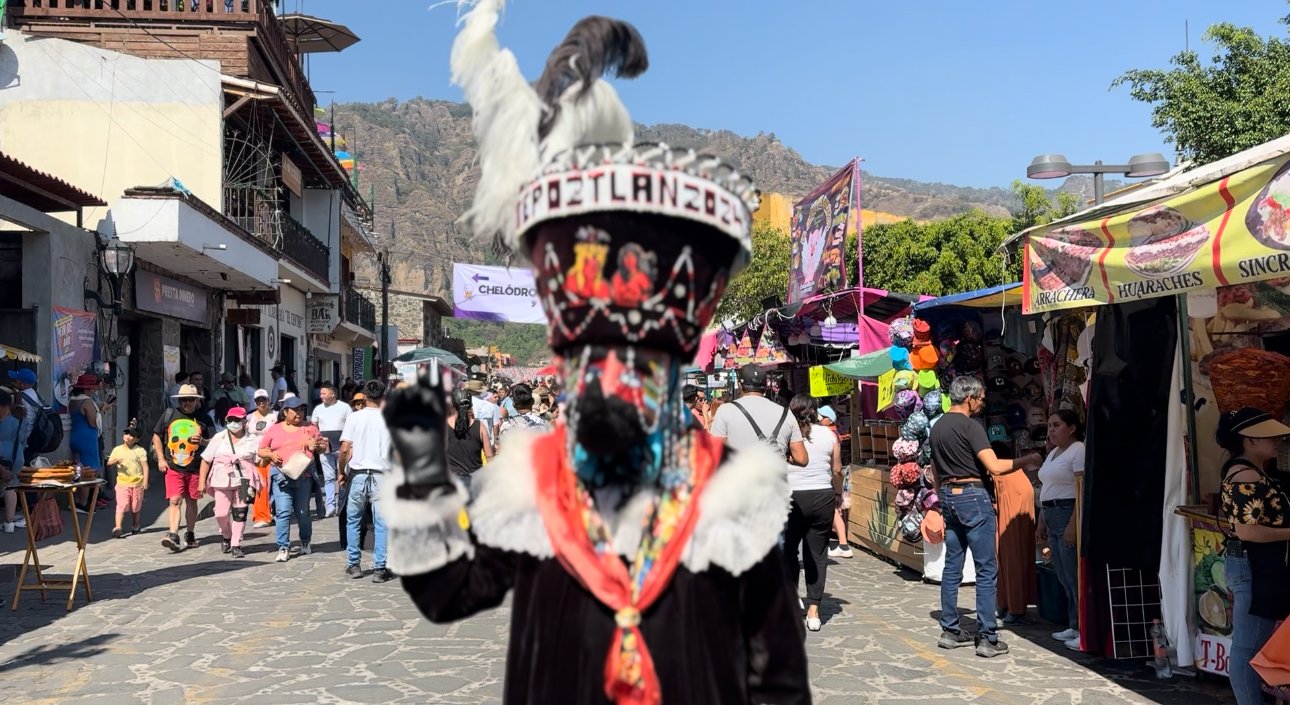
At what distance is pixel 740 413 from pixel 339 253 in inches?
980

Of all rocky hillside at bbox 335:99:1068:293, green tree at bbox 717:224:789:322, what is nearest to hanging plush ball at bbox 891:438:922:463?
green tree at bbox 717:224:789:322

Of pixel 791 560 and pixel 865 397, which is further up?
pixel 865 397

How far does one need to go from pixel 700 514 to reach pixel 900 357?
7595 mm

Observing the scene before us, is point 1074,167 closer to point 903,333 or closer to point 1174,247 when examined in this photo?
point 903,333

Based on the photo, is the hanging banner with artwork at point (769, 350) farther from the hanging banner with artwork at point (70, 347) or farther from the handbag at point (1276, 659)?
the hanging banner with artwork at point (70, 347)

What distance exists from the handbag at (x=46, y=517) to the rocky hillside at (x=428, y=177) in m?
87.0

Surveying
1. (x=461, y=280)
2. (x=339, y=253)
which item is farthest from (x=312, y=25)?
(x=461, y=280)

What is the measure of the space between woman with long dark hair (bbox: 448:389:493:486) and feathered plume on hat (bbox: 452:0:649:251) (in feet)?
19.6

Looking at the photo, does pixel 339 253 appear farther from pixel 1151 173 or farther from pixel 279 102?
pixel 1151 173

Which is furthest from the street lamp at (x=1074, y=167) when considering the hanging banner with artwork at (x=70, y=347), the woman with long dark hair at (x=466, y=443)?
the hanging banner with artwork at (x=70, y=347)

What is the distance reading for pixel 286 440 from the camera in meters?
10.0

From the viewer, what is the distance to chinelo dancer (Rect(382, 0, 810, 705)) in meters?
2.00

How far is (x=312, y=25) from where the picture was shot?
85.0ft

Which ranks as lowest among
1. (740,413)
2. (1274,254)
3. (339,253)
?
(740,413)
